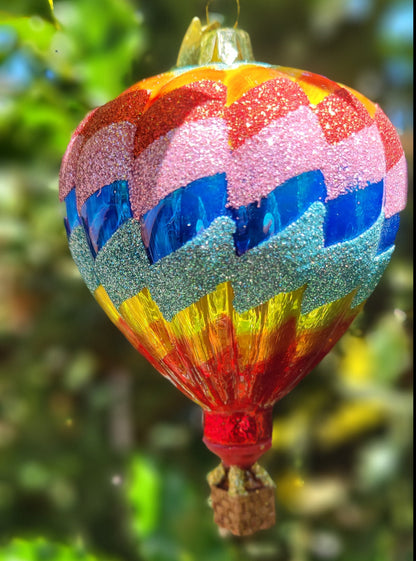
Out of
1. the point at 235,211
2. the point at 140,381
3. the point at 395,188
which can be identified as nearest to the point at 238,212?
the point at 235,211

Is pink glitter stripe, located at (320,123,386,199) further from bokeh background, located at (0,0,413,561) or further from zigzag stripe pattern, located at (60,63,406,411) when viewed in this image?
bokeh background, located at (0,0,413,561)

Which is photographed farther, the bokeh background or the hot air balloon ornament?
the bokeh background

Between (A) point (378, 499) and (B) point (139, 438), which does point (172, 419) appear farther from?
(A) point (378, 499)

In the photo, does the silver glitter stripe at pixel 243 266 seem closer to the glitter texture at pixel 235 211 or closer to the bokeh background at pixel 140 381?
the glitter texture at pixel 235 211

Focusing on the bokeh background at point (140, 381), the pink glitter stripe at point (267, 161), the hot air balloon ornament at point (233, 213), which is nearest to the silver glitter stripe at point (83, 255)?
the hot air balloon ornament at point (233, 213)

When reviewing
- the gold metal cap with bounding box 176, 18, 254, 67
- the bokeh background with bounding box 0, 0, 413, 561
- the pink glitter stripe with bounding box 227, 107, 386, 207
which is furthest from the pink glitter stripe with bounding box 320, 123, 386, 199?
the bokeh background with bounding box 0, 0, 413, 561

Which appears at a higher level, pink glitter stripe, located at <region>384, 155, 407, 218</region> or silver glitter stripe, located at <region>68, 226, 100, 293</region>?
pink glitter stripe, located at <region>384, 155, 407, 218</region>

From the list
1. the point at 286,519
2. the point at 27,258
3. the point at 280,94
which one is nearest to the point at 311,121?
the point at 280,94
